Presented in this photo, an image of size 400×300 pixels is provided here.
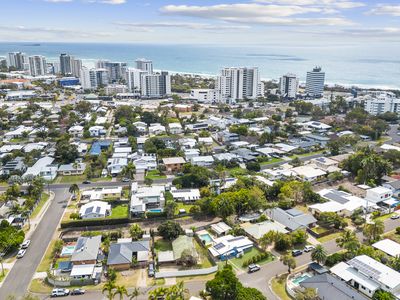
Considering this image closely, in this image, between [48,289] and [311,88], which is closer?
[48,289]

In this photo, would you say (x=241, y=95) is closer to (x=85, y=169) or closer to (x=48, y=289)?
(x=85, y=169)

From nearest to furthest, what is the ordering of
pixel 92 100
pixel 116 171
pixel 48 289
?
pixel 48 289
pixel 116 171
pixel 92 100

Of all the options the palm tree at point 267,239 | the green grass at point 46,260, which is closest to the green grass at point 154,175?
the green grass at point 46,260

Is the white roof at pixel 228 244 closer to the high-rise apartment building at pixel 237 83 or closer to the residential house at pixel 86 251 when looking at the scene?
the residential house at pixel 86 251

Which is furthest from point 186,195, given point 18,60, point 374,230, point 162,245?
point 18,60

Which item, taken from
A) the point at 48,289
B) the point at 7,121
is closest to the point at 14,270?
the point at 48,289

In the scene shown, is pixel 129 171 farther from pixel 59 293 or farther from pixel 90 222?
pixel 59 293

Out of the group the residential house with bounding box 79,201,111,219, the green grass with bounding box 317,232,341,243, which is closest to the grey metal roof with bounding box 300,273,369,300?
the green grass with bounding box 317,232,341,243
